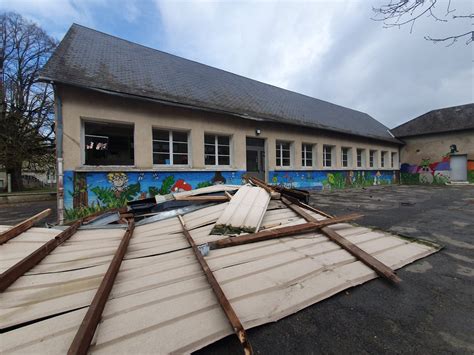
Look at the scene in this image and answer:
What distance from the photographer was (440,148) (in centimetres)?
1716

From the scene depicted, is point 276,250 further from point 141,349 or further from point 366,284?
point 141,349

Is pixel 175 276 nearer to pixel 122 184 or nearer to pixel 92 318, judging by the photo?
pixel 92 318

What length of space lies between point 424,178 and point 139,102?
21.2m

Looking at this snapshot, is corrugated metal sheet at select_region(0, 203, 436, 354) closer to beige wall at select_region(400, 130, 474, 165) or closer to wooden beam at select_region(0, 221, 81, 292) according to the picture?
wooden beam at select_region(0, 221, 81, 292)

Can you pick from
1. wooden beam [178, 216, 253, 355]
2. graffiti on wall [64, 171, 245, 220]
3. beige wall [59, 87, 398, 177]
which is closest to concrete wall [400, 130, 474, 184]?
beige wall [59, 87, 398, 177]

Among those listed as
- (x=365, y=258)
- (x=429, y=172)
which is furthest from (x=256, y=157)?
(x=429, y=172)

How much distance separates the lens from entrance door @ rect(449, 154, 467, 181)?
53.3 ft

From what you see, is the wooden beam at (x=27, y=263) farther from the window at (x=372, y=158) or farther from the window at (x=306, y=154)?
the window at (x=372, y=158)

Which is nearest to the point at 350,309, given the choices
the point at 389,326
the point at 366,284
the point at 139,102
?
the point at 389,326

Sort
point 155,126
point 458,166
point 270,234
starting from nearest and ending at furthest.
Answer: point 270,234 → point 155,126 → point 458,166

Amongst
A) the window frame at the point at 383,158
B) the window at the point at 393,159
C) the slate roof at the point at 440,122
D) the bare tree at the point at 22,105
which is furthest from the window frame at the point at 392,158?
the bare tree at the point at 22,105

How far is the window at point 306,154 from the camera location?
1198 centimetres

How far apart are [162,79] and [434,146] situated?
20737 millimetres

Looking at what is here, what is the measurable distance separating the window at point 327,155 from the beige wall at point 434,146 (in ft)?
33.1
